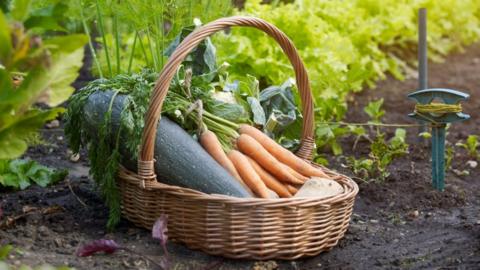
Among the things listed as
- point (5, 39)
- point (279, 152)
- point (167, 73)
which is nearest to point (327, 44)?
point (279, 152)

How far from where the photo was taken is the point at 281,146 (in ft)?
10.9

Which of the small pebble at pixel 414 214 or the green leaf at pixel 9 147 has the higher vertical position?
the green leaf at pixel 9 147

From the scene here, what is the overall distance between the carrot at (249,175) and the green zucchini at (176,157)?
5cm

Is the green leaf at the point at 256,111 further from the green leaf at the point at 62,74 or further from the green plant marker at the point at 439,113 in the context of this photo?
the green leaf at the point at 62,74

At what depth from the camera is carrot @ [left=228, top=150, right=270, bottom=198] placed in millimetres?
3055

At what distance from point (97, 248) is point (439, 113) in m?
1.79

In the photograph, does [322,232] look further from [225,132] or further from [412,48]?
[412,48]

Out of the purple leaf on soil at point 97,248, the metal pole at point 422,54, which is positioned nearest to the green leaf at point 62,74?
the purple leaf on soil at point 97,248

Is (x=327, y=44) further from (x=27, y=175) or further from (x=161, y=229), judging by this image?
(x=161, y=229)

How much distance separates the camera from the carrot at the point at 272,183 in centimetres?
315

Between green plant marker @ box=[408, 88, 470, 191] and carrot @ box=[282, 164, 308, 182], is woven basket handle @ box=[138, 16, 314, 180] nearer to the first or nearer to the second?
carrot @ box=[282, 164, 308, 182]

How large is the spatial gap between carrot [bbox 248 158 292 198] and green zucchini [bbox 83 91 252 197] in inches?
6.1

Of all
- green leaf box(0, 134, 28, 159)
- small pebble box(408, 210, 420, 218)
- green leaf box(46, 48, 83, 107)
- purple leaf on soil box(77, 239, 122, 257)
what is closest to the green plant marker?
small pebble box(408, 210, 420, 218)

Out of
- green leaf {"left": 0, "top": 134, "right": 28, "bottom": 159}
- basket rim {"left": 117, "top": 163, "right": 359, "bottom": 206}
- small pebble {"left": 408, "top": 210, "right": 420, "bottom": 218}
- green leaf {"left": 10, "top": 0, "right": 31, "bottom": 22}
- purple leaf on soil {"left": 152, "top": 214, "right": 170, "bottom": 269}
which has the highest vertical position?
green leaf {"left": 10, "top": 0, "right": 31, "bottom": 22}
